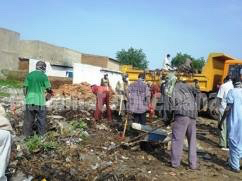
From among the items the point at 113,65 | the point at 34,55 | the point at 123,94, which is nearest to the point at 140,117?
the point at 123,94

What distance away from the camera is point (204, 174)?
715 cm

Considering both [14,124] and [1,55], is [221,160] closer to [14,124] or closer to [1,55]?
[14,124]

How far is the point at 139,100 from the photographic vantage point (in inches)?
391

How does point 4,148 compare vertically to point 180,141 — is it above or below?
above

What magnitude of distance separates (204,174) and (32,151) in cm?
317

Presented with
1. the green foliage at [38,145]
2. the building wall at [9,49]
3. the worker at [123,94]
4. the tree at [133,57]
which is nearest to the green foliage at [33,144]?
the green foliage at [38,145]

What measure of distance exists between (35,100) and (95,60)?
37.5 m

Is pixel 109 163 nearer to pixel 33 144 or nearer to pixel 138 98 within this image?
pixel 33 144

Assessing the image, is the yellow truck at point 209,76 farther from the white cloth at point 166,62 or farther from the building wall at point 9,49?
the building wall at point 9,49

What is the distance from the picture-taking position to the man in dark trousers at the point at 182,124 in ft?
24.0

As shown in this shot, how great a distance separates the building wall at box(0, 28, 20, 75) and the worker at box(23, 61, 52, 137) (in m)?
22.2

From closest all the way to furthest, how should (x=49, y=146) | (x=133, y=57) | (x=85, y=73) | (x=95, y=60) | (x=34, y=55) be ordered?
(x=49, y=146), (x=85, y=73), (x=34, y=55), (x=95, y=60), (x=133, y=57)

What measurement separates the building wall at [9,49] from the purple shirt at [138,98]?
70.0ft

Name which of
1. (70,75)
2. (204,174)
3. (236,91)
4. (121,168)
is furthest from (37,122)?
(70,75)
